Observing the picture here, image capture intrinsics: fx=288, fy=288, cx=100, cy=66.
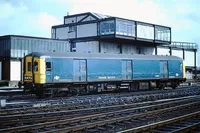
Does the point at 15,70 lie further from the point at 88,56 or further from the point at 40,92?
the point at 40,92

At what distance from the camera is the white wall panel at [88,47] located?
4406cm

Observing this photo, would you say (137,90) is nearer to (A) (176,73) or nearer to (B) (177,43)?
(A) (176,73)

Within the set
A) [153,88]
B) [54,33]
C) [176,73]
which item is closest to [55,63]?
[153,88]

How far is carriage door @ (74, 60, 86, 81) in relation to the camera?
22.9 meters

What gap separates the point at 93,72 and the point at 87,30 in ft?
77.2

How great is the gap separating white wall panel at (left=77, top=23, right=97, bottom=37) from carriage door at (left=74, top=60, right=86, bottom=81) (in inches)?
871

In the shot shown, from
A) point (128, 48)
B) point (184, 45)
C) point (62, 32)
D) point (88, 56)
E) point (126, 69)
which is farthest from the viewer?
point (184, 45)

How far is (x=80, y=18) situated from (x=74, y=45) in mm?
8717

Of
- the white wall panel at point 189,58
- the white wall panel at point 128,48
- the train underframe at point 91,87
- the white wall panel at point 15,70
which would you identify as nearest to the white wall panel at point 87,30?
the white wall panel at point 128,48

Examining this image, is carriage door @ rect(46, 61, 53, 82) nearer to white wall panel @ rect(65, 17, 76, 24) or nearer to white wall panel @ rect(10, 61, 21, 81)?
white wall panel @ rect(10, 61, 21, 81)

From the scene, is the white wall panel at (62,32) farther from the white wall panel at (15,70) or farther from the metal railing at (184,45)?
the metal railing at (184,45)

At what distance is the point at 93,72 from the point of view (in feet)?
78.5

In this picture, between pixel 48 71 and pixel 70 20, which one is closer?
pixel 48 71

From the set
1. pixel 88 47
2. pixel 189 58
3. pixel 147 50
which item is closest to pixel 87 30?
pixel 88 47
